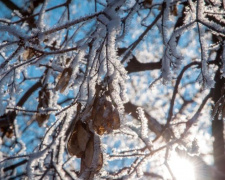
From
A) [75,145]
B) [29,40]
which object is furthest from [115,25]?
[75,145]

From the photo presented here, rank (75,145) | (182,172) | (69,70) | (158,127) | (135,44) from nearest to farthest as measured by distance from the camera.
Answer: (75,145) → (69,70) → (135,44) → (182,172) → (158,127)

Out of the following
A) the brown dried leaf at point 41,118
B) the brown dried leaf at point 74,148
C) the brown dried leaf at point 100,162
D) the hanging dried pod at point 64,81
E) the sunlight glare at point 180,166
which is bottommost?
the sunlight glare at point 180,166

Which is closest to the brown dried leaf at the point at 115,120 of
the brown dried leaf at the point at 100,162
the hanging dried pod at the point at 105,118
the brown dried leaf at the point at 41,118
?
the hanging dried pod at the point at 105,118

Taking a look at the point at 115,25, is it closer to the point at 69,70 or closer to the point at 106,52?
the point at 106,52

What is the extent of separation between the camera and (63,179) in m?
1.64

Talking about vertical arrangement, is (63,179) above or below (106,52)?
below

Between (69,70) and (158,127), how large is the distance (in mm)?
1929

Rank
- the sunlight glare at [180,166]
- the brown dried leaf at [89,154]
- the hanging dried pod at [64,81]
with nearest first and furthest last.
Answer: the brown dried leaf at [89,154], the hanging dried pod at [64,81], the sunlight glare at [180,166]

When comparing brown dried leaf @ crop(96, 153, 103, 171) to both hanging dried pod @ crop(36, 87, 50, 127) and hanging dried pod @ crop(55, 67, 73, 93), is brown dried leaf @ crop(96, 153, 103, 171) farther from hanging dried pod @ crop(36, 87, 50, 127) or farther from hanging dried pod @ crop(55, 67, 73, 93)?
hanging dried pod @ crop(36, 87, 50, 127)

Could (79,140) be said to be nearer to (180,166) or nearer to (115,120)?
(115,120)

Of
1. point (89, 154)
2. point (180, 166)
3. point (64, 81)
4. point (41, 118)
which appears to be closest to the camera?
point (89, 154)

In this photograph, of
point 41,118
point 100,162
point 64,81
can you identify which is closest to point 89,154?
point 100,162

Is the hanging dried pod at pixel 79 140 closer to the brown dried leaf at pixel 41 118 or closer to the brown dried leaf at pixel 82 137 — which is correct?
the brown dried leaf at pixel 82 137

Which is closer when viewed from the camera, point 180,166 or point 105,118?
point 105,118
